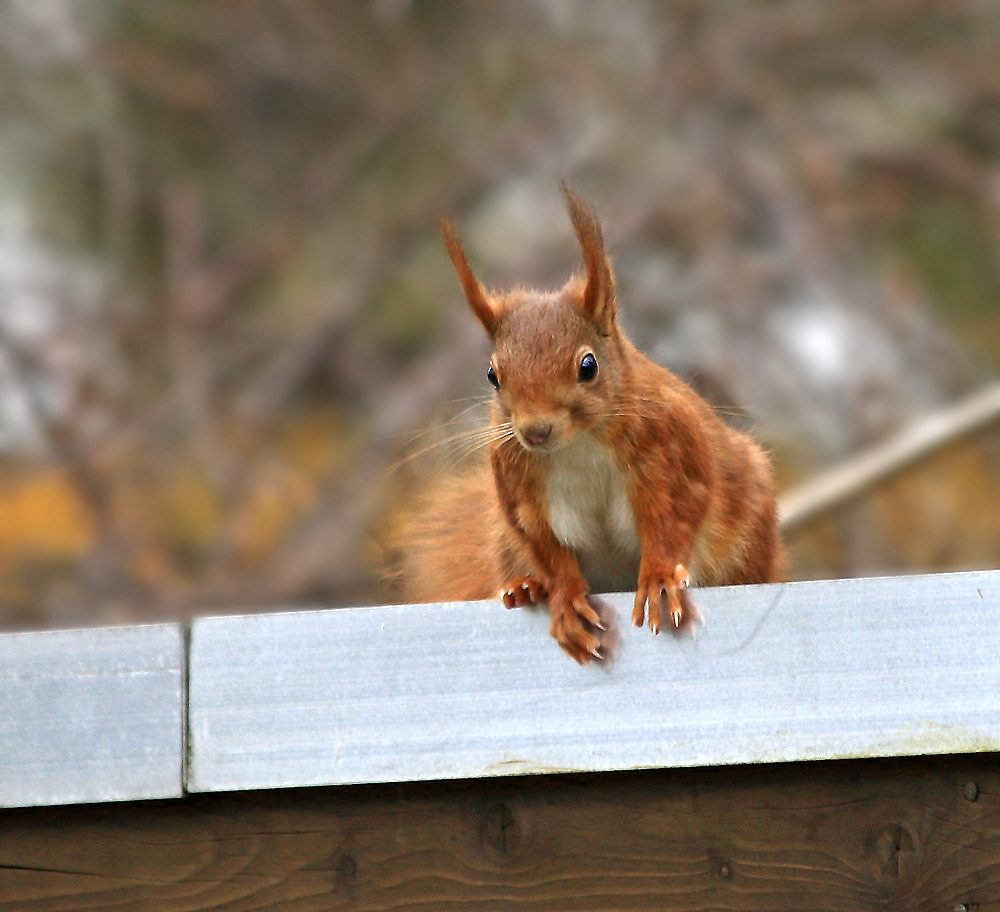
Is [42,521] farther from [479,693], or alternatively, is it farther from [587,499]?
[479,693]

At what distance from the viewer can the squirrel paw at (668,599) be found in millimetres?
1242

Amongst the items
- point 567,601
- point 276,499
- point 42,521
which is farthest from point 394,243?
point 567,601

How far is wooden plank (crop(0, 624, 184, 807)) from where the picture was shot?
122cm

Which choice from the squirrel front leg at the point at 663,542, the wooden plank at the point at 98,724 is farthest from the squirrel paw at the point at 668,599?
the wooden plank at the point at 98,724

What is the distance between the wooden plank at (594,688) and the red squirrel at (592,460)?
0.15m

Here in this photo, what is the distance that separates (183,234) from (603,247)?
2.17 m

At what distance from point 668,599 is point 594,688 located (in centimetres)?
12

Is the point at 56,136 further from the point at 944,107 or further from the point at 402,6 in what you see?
the point at 944,107

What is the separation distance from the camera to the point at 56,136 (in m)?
3.76

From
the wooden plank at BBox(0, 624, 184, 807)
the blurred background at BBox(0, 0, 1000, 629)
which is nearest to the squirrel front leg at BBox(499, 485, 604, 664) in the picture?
the wooden plank at BBox(0, 624, 184, 807)

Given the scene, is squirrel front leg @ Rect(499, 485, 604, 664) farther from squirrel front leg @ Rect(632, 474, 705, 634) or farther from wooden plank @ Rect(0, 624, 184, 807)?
wooden plank @ Rect(0, 624, 184, 807)

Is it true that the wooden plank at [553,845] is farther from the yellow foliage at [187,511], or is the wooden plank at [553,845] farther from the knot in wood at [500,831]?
the yellow foliage at [187,511]

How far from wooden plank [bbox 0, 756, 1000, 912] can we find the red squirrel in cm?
20

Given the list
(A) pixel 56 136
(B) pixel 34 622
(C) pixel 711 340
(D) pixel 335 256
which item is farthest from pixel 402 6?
(B) pixel 34 622
